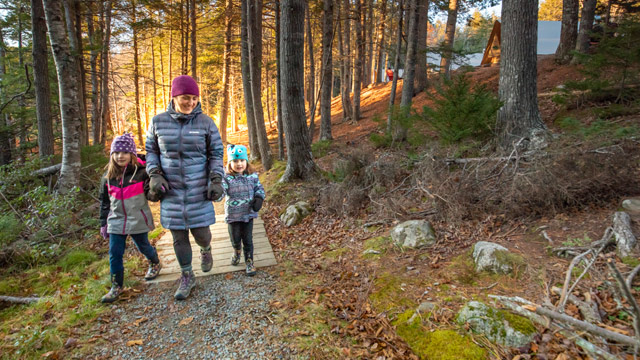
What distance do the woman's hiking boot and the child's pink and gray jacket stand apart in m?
0.54

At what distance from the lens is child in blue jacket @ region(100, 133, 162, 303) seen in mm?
3586

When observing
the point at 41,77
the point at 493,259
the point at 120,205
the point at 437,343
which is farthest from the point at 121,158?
the point at 41,77

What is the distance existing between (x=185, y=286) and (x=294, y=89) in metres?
5.27

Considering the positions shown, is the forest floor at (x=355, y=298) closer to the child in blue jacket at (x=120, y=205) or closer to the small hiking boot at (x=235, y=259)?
the small hiking boot at (x=235, y=259)

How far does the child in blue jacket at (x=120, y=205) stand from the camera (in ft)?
11.8

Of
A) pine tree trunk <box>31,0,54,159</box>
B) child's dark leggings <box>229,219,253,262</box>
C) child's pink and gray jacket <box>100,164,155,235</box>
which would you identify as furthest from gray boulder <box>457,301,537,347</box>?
pine tree trunk <box>31,0,54,159</box>

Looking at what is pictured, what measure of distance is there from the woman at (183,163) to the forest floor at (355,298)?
58cm

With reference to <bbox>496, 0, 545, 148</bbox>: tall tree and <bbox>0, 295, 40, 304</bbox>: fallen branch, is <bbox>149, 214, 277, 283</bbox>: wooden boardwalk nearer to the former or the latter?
<bbox>0, 295, 40, 304</bbox>: fallen branch

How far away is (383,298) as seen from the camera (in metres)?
3.28

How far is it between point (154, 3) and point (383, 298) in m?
13.3

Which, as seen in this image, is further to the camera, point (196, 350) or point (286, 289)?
point (286, 289)

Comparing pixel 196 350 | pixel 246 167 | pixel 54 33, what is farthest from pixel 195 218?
pixel 54 33

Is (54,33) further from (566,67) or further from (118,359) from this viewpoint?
(566,67)

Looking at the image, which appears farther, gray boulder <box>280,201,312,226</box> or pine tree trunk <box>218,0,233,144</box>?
pine tree trunk <box>218,0,233,144</box>
